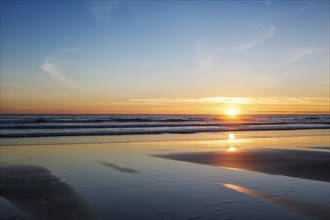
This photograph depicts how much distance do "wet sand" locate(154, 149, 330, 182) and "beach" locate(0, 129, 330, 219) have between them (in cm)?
4

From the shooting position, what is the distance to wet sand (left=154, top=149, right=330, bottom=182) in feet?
34.9

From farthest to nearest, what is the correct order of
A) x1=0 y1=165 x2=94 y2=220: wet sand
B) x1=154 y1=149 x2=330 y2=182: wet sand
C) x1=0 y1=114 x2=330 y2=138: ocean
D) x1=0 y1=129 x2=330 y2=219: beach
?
x1=0 y1=114 x2=330 y2=138: ocean < x1=154 y1=149 x2=330 y2=182: wet sand < x1=0 y1=129 x2=330 y2=219: beach < x1=0 y1=165 x2=94 y2=220: wet sand

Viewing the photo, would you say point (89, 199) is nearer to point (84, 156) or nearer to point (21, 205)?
point (21, 205)

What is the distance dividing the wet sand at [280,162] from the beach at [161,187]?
4cm

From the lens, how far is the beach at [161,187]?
245 inches

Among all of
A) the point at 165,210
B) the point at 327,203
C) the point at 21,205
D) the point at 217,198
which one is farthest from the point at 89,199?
the point at 327,203

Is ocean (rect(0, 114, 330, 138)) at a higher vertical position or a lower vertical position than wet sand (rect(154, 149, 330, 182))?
higher

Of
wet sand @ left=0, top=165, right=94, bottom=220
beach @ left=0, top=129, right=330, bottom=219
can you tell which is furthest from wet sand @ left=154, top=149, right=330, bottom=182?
wet sand @ left=0, top=165, right=94, bottom=220

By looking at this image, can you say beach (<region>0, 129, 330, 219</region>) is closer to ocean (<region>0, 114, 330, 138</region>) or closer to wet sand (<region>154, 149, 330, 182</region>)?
wet sand (<region>154, 149, 330, 182</region>)

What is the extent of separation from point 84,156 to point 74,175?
406cm

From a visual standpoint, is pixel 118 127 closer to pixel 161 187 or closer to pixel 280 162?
pixel 280 162

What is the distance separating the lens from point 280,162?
1298 centimetres

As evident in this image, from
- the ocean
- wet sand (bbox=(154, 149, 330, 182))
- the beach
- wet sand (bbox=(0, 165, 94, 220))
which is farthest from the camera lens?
the ocean

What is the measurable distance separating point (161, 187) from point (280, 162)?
694cm
